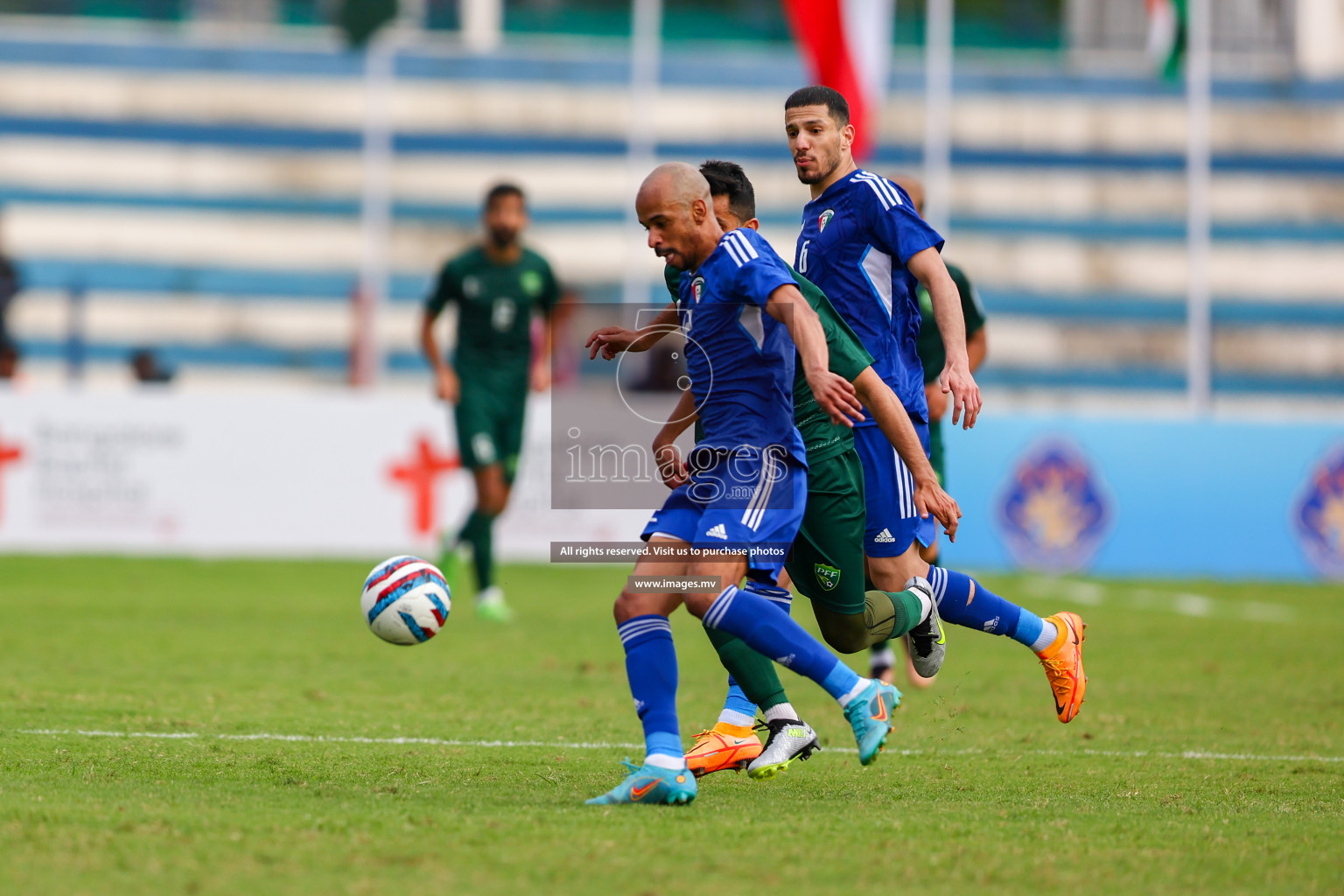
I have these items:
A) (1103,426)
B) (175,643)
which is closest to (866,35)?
(1103,426)

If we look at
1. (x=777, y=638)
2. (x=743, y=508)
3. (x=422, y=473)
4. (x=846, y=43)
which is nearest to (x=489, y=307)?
(x=422, y=473)

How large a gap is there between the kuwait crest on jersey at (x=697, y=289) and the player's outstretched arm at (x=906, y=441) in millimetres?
569

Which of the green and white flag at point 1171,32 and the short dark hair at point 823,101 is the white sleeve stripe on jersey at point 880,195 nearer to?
the short dark hair at point 823,101

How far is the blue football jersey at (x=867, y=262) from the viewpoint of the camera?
19.9 ft

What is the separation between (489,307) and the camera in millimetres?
11461

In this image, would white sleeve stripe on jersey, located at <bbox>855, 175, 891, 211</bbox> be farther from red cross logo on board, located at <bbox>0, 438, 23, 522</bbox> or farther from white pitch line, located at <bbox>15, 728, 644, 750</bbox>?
red cross logo on board, located at <bbox>0, 438, 23, 522</bbox>

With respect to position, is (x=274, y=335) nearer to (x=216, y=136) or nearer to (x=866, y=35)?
(x=216, y=136)

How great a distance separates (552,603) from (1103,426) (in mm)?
5839

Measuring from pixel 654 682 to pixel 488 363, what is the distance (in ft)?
21.5

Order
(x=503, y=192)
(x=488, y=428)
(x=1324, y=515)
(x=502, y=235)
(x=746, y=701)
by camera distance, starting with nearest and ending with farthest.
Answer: (x=746, y=701), (x=503, y=192), (x=502, y=235), (x=488, y=428), (x=1324, y=515)

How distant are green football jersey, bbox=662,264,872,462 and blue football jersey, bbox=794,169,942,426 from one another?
16cm

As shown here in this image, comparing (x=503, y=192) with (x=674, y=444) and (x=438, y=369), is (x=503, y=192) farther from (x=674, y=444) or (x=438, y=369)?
(x=674, y=444)

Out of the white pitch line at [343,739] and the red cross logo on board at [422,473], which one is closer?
the white pitch line at [343,739]

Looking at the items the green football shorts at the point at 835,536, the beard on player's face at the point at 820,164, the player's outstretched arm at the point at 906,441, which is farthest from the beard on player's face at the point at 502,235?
the player's outstretched arm at the point at 906,441
